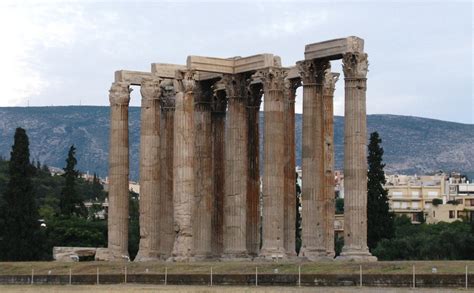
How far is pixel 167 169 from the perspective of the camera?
10125cm

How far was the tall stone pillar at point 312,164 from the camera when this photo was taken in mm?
87938

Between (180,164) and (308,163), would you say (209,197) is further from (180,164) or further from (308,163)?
(308,163)

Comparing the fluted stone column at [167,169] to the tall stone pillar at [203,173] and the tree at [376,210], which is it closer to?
the tall stone pillar at [203,173]

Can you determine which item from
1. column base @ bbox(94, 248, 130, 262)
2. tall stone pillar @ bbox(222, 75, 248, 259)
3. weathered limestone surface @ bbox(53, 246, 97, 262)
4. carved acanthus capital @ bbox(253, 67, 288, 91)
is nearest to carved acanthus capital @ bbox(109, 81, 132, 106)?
tall stone pillar @ bbox(222, 75, 248, 259)

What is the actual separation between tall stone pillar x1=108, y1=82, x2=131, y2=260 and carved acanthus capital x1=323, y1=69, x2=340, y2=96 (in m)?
16.1

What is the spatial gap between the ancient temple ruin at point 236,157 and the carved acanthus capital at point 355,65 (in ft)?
0.21

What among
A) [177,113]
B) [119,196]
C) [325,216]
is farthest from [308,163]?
[119,196]

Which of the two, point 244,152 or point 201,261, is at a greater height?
point 244,152

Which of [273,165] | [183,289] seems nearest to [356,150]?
[273,165]

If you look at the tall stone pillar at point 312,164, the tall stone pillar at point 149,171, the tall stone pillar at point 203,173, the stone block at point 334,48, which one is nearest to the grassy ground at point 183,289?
the tall stone pillar at point 312,164

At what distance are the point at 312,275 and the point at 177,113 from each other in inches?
933

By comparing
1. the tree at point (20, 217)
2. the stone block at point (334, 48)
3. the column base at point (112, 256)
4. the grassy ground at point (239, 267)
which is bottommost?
the grassy ground at point (239, 267)

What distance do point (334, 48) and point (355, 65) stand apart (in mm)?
2698

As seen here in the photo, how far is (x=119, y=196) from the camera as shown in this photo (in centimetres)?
9956
